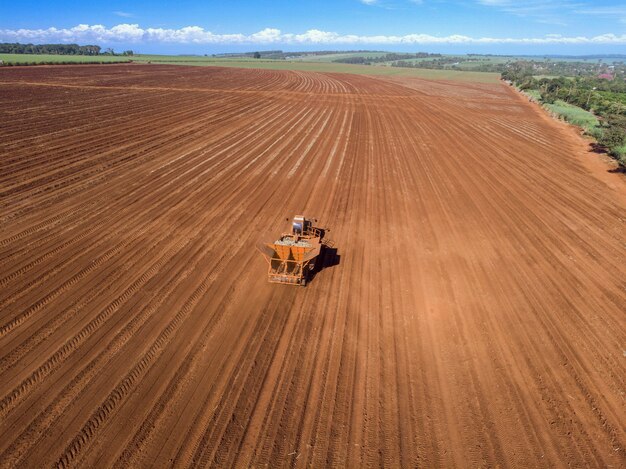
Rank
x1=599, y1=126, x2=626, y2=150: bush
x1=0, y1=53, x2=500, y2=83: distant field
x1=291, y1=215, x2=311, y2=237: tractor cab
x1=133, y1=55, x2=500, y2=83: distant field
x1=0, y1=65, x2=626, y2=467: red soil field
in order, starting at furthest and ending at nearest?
1. x1=133, y1=55, x2=500, y2=83: distant field
2. x1=0, y1=53, x2=500, y2=83: distant field
3. x1=599, y1=126, x2=626, y2=150: bush
4. x1=291, y1=215, x2=311, y2=237: tractor cab
5. x1=0, y1=65, x2=626, y2=467: red soil field

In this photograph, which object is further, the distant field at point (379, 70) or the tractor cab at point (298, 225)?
the distant field at point (379, 70)

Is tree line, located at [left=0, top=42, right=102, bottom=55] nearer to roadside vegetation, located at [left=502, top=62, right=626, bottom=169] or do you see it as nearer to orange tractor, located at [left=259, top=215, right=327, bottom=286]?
roadside vegetation, located at [left=502, top=62, right=626, bottom=169]

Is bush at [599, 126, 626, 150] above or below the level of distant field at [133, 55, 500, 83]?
below

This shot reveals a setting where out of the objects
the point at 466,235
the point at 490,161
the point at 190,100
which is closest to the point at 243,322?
the point at 466,235

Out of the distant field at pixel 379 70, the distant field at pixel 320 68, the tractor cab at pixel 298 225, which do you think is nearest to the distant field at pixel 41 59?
the distant field at pixel 320 68

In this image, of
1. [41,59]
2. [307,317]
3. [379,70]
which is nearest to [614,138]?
[307,317]

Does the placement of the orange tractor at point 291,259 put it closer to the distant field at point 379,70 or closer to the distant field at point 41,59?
the distant field at point 379,70

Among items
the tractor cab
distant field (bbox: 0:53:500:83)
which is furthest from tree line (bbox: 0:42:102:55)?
the tractor cab

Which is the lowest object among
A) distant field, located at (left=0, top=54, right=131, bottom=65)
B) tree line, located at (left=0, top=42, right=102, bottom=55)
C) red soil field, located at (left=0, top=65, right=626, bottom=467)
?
red soil field, located at (left=0, top=65, right=626, bottom=467)

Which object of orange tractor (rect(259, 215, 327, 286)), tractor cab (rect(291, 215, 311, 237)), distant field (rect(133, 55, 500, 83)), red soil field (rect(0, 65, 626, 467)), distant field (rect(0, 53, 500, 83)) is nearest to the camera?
red soil field (rect(0, 65, 626, 467))

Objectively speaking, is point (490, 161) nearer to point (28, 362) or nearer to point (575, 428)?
point (575, 428)
